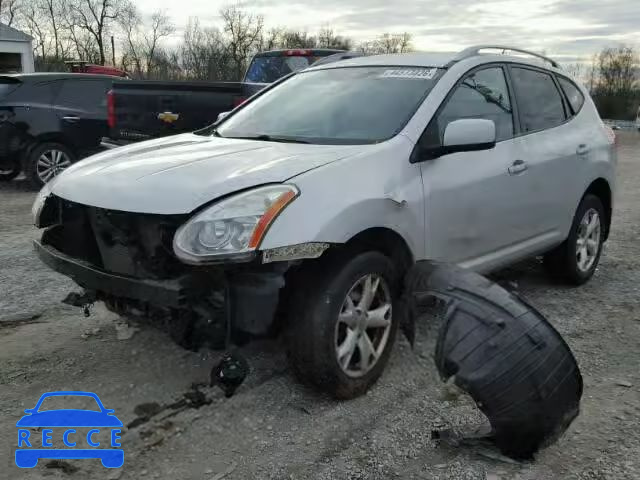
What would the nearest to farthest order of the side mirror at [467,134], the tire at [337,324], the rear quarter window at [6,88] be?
1. the tire at [337,324]
2. the side mirror at [467,134]
3. the rear quarter window at [6,88]

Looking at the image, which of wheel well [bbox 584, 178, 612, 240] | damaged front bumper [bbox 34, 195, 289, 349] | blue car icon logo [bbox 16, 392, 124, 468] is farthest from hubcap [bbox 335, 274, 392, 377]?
wheel well [bbox 584, 178, 612, 240]

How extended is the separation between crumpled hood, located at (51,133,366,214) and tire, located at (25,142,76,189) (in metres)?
6.38

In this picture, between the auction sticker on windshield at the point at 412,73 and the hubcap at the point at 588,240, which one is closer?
the auction sticker on windshield at the point at 412,73

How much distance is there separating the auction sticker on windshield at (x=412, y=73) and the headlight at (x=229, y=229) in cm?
156

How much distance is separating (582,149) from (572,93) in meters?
0.59

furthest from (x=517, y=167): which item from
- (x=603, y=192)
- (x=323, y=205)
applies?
(x=323, y=205)

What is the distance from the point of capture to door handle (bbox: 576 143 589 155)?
492 centimetres

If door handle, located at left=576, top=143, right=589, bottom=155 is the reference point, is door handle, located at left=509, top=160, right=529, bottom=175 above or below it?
below

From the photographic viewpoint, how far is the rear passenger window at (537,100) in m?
4.53

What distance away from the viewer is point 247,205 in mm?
2828

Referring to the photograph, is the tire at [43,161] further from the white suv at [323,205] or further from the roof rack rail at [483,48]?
the roof rack rail at [483,48]

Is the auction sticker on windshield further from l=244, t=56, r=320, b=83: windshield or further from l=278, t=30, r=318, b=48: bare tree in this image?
l=278, t=30, r=318, b=48: bare tree

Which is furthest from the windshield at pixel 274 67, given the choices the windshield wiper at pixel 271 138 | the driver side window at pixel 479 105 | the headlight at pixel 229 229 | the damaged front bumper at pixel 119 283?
the headlight at pixel 229 229

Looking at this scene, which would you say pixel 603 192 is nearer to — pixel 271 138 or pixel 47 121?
pixel 271 138
